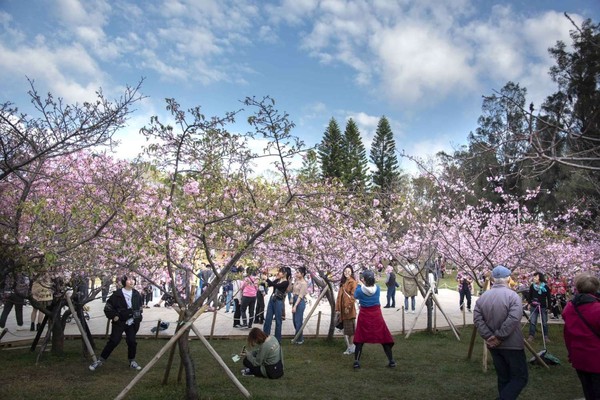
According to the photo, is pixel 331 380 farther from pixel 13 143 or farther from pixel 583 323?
pixel 13 143

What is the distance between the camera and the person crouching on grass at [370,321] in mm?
7129

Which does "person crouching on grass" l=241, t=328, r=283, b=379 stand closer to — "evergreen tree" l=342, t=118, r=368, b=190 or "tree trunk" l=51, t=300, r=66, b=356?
"tree trunk" l=51, t=300, r=66, b=356

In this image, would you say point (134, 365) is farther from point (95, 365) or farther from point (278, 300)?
point (278, 300)

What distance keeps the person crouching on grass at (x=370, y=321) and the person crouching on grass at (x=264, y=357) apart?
1.47 meters

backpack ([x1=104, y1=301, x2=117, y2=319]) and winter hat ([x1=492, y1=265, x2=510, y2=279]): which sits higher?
Result: winter hat ([x1=492, y1=265, x2=510, y2=279])

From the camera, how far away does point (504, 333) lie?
4.67 meters

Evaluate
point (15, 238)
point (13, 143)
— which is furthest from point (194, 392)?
point (13, 143)

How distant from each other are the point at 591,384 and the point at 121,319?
21.2 ft

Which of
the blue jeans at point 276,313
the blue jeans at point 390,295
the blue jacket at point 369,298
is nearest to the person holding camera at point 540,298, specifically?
the blue jacket at point 369,298

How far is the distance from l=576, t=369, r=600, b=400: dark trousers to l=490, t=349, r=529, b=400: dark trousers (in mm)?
530

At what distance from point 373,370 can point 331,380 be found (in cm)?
96

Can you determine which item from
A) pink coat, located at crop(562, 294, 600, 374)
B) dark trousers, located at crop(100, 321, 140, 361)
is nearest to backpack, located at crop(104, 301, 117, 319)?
dark trousers, located at crop(100, 321, 140, 361)

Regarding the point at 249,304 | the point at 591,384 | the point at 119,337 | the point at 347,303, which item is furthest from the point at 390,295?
the point at 591,384

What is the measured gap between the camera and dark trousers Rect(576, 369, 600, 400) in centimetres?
415
